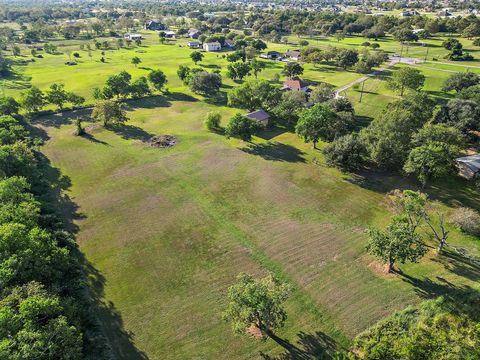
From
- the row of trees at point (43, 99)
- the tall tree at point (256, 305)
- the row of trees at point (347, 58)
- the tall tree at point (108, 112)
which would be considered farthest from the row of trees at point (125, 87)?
the tall tree at point (256, 305)

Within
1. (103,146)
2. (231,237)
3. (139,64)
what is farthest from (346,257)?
(139,64)

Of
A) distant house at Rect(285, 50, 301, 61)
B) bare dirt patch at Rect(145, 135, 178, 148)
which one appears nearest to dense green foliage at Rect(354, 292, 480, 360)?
bare dirt patch at Rect(145, 135, 178, 148)

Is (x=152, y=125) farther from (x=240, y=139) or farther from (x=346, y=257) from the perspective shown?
(x=346, y=257)

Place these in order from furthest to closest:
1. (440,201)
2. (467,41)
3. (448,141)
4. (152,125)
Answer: (467,41)
(152,125)
(448,141)
(440,201)

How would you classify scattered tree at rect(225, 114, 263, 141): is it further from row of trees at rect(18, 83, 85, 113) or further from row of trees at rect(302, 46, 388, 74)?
row of trees at rect(302, 46, 388, 74)

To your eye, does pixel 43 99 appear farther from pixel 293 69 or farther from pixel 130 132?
pixel 293 69

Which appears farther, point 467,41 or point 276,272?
point 467,41

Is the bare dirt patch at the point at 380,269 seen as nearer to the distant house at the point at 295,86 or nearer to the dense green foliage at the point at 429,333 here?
the dense green foliage at the point at 429,333
